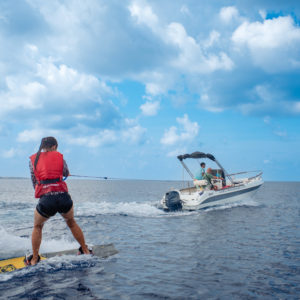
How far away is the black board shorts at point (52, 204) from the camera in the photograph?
5445 mm

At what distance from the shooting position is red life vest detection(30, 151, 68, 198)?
5.51 metres

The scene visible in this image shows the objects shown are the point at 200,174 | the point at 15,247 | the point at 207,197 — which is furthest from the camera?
the point at 200,174

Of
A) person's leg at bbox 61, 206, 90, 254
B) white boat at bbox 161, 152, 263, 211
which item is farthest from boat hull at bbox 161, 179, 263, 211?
person's leg at bbox 61, 206, 90, 254

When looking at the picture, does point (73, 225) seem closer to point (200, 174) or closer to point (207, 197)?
point (207, 197)

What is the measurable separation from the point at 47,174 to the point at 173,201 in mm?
13337

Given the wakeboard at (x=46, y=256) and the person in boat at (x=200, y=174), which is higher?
the person in boat at (x=200, y=174)

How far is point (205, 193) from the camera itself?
Result: 1848 cm

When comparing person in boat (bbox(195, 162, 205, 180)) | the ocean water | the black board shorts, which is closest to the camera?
the ocean water

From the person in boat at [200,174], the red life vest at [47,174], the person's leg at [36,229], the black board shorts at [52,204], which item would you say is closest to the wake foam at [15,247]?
the person's leg at [36,229]

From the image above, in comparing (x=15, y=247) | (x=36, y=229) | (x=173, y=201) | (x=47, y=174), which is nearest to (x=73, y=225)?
(x=36, y=229)

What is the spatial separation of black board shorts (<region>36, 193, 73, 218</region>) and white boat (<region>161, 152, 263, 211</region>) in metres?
13.1

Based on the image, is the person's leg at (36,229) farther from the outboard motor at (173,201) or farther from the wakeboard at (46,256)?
the outboard motor at (173,201)

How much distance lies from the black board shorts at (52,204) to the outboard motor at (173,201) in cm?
1303

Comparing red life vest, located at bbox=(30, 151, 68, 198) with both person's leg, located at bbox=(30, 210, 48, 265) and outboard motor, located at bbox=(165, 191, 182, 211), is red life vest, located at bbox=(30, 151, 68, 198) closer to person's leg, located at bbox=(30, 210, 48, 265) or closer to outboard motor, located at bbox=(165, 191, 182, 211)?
person's leg, located at bbox=(30, 210, 48, 265)
